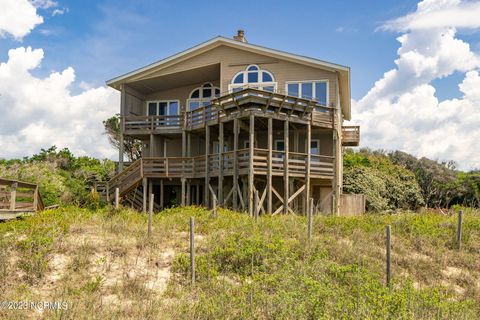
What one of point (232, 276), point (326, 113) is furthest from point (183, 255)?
point (326, 113)

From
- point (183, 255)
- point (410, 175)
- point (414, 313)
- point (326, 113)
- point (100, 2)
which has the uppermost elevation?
point (100, 2)

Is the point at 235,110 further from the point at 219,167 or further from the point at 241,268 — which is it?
the point at 241,268

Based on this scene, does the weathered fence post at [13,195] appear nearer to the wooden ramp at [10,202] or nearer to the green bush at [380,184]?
the wooden ramp at [10,202]

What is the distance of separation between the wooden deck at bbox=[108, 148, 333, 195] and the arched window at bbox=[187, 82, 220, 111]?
4.57m

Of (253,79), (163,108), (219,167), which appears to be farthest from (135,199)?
(253,79)

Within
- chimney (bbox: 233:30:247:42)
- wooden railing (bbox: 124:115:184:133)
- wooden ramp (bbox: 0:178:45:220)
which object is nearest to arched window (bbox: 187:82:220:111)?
wooden railing (bbox: 124:115:184:133)

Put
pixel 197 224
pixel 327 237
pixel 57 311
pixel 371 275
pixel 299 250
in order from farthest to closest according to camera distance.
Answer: pixel 197 224 → pixel 327 237 → pixel 299 250 → pixel 371 275 → pixel 57 311

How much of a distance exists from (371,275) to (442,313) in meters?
2.24

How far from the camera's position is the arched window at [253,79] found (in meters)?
22.5

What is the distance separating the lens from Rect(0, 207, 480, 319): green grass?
7824 mm

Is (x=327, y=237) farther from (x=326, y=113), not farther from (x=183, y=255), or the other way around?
(x=326, y=113)

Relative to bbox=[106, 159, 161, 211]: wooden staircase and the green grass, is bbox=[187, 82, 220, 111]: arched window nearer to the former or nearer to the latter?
bbox=[106, 159, 161, 211]: wooden staircase

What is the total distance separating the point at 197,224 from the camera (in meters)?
13.6

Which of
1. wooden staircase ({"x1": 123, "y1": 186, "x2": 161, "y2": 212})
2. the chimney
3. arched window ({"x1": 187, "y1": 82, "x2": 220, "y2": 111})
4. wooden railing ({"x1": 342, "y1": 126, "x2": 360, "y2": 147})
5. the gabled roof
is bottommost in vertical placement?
wooden staircase ({"x1": 123, "y1": 186, "x2": 161, "y2": 212})
